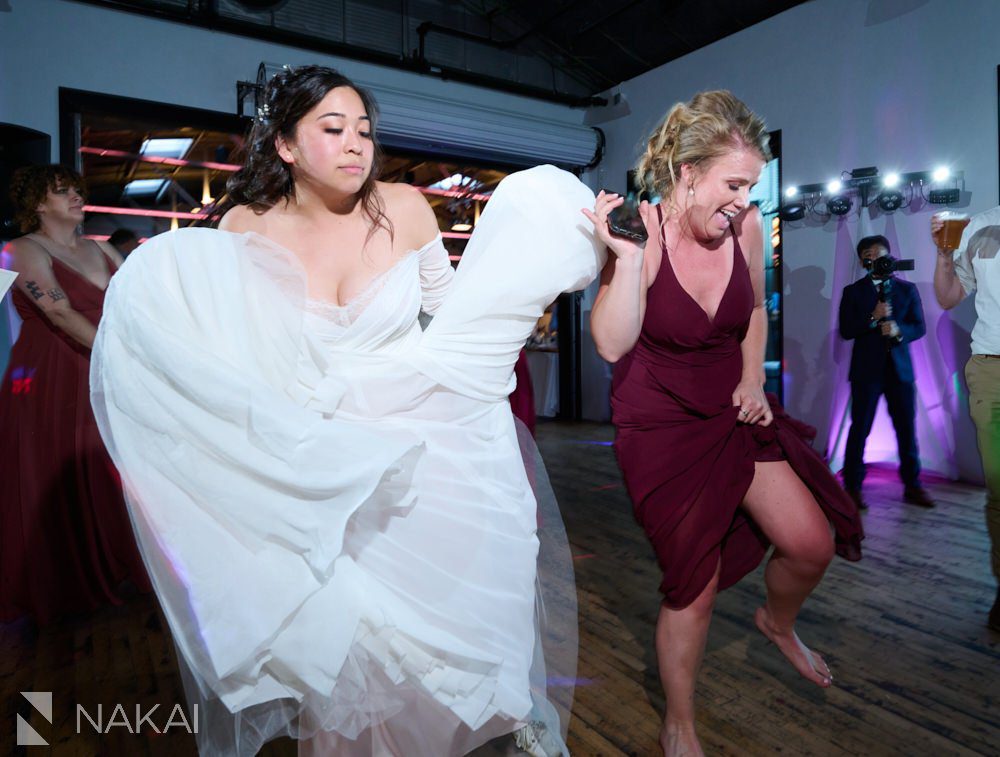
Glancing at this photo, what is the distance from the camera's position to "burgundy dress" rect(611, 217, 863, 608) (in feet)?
5.82

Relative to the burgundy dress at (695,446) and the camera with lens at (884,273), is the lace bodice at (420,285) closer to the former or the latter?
the burgundy dress at (695,446)

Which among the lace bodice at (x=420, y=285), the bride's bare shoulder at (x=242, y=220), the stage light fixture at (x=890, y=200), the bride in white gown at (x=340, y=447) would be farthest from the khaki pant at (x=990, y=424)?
the stage light fixture at (x=890, y=200)

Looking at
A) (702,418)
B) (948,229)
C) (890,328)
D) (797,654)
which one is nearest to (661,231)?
(702,418)

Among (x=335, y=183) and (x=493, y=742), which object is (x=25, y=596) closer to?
(x=493, y=742)

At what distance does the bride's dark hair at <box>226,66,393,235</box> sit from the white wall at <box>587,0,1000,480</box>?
4.09 m

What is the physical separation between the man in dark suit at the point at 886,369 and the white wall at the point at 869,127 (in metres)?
0.86

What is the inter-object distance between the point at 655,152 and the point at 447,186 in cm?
656

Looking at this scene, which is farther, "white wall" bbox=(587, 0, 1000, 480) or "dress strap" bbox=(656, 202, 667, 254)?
"white wall" bbox=(587, 0, 1000, 480)

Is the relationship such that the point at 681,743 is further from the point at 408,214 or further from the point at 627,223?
the point at 408,214

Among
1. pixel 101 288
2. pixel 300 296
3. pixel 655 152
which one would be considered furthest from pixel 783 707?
pixel 101 288

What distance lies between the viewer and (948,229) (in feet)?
9.20

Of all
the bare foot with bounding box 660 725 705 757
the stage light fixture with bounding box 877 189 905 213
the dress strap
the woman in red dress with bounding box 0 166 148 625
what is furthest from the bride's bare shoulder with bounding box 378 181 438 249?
the stage light fixture with bounding box 877 189 905 213

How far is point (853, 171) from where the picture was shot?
5691 mm

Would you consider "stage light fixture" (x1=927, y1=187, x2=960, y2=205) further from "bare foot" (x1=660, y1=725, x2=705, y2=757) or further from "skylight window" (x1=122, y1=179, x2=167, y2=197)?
"skylight window" (x1=122, y1=179, x2=167, y2=197)
